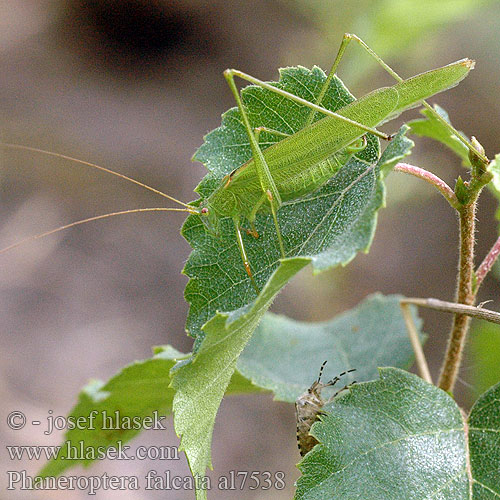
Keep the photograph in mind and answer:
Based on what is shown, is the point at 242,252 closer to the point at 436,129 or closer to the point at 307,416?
the point at 307,416

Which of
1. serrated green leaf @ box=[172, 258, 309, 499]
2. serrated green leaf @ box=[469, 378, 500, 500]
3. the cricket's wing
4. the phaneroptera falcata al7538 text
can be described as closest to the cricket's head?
the phaneroptera falcata al7538 text

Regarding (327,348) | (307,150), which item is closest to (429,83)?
(307,150)

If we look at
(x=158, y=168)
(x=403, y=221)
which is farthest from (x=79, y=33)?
(x=403, y=221)

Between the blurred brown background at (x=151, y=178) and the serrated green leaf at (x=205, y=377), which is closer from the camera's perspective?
the serrated green leaf at (x=205, y=377)

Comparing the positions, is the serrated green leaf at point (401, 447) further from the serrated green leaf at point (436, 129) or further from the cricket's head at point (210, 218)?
the serrated green leaf at point (436, 129)

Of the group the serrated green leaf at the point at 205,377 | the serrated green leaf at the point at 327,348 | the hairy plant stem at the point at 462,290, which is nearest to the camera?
the serrated green leaf at the point at 205,377

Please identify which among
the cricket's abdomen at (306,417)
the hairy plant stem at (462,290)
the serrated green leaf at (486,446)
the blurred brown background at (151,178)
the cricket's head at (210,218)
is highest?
the blurred brown background at (151,178)

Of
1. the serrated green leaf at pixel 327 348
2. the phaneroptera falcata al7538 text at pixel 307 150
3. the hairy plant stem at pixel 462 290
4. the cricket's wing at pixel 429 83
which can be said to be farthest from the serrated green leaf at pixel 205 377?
the cricket's wing at pixel 429 83
